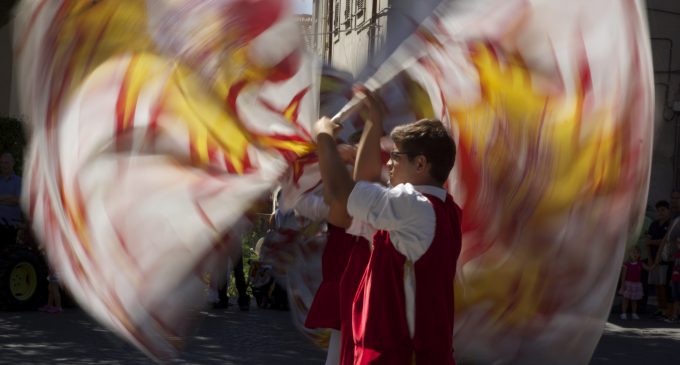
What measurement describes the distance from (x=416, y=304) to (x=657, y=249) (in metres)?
11.2

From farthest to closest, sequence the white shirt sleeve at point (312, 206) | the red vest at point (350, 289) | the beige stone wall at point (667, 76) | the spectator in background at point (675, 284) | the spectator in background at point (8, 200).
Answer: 1. the beige stone wall at point (667, 76)
2. the spectator in background at point (675, 284)
3. the spectator in background at point (8, 200)
4. the white shirt sleeve at point (312, 206)
5. the red vest at point (350, 289)

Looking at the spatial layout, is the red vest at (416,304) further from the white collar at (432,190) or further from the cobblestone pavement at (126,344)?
the cobblestone pavement at (126,344)

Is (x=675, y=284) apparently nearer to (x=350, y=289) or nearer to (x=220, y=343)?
(x=220, y=343)

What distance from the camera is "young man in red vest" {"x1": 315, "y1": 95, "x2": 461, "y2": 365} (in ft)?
12.5

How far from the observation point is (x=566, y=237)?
4191mm

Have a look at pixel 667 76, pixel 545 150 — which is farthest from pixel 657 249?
pixel 545 150

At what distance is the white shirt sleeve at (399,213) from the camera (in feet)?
12.4

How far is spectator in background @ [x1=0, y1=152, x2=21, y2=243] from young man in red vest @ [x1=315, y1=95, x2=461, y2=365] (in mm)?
8952

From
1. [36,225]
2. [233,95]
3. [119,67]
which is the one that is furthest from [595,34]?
[36,225]

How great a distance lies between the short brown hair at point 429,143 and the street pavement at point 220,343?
5474 millimetres

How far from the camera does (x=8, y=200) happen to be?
12352 mm

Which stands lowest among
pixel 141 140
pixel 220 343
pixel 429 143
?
pixel 220 343

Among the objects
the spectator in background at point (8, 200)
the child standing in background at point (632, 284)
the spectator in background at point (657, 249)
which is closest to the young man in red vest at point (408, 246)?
the spectator in background at point (8, 200)

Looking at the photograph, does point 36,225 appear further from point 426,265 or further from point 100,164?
point 426,265
